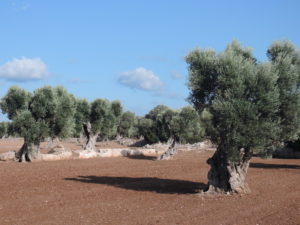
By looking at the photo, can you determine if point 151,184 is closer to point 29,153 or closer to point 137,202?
point 137,202

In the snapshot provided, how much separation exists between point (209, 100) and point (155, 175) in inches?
392

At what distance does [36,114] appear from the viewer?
36875mm

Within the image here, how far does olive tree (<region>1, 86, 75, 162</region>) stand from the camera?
36.1m

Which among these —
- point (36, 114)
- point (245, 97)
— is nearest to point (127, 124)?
point (36, 114)

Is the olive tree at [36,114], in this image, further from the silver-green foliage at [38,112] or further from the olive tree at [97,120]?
the olive tree at [97,120]

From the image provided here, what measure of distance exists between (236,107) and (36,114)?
980 inches

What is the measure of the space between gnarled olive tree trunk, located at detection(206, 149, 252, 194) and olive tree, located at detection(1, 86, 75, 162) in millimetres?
21975

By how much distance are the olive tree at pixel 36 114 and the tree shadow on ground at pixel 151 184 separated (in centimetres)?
1335

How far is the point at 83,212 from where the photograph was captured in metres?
14.0

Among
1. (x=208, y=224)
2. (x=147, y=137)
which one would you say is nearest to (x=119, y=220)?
(x=208, y=224)

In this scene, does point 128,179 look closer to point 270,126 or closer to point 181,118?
point 270,126

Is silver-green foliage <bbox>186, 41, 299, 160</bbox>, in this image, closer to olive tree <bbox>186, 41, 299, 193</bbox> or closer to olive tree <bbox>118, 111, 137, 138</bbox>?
olive tree <bbox>186, 41, 299, 193</bbox>

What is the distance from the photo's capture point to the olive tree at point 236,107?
1642 cm

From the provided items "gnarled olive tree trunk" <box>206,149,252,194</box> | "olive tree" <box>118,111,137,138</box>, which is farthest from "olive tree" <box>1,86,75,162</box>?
"olive tree" <box>118,111,137,138</box>
